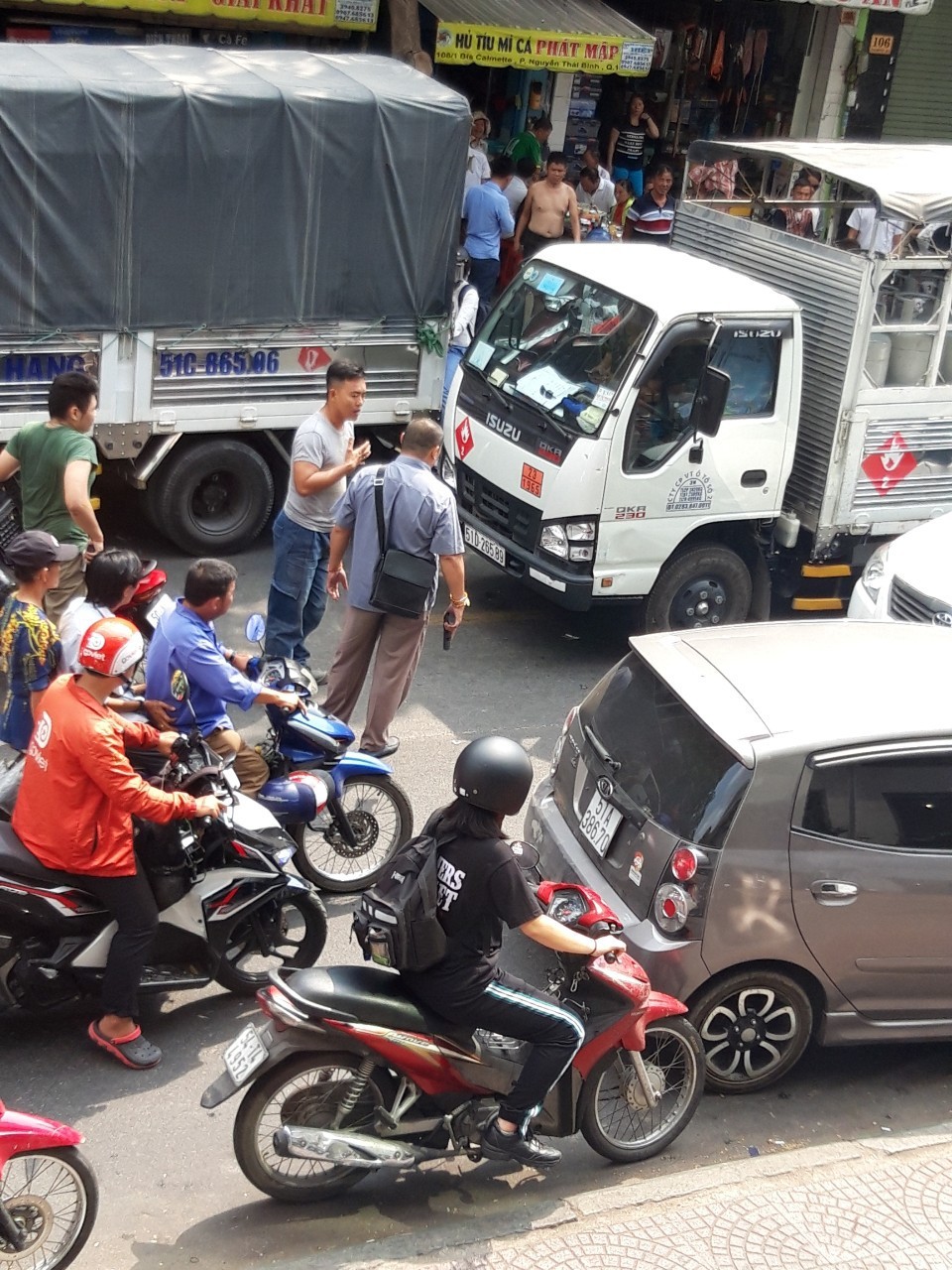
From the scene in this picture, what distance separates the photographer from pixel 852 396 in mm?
8961

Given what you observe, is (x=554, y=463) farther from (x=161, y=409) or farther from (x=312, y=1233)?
(x=312, y=1233)

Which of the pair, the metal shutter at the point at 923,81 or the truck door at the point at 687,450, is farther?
the metal shutter at the point at 923,81

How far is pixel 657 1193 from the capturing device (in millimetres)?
4723

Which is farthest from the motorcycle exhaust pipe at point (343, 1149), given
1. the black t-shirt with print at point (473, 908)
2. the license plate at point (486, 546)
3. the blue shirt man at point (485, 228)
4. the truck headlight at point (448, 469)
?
the blue shirt man at point (485, 228)

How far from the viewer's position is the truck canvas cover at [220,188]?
848 cm

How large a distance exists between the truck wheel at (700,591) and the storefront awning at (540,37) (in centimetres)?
706

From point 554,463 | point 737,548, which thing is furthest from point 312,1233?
point 737,548

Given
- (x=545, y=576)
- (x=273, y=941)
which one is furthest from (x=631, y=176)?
(x=273, y=941)

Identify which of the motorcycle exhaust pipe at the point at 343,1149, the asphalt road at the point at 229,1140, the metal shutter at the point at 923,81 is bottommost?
the asphalt road at the point at 229,1140

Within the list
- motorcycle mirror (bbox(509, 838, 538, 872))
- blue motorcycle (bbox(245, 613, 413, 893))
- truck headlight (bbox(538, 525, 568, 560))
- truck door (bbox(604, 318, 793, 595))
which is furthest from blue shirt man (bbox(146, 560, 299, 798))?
truck door (bbox(604, 318, 793, 595))

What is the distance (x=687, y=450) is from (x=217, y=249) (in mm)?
3014

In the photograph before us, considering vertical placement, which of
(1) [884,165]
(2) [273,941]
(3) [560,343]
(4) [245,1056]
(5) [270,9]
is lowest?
(2) [273,941]

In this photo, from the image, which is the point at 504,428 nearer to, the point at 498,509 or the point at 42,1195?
the point at 498,509

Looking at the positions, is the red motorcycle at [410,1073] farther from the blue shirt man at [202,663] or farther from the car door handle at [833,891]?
the blue shirt man at [202,663]
